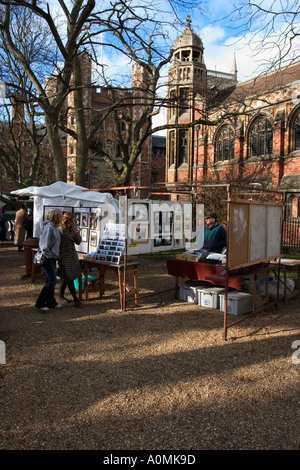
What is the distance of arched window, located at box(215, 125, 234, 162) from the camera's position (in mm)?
27750

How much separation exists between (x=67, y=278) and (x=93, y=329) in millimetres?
1412

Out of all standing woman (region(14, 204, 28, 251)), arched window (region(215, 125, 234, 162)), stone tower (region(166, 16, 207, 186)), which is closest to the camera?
standing woman (region(14, 204, 28, 251))

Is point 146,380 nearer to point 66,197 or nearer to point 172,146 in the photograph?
point 66,197

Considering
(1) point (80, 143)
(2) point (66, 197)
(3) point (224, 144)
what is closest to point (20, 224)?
(1) point (80, 143)

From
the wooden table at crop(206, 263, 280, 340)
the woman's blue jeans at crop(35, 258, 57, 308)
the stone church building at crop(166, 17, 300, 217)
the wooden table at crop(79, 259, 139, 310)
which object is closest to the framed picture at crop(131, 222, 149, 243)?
the wooden table at crop(79, 259, 139, 310)

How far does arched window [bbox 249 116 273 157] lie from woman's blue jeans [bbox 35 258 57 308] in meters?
21.7

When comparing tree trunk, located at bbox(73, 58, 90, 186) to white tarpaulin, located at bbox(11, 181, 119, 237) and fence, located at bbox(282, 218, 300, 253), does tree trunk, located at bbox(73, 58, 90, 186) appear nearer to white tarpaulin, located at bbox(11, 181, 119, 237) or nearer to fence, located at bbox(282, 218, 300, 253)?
white tarpaulin, located at bbox(11, 181, 119, 237)

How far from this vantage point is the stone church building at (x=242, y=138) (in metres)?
22.6

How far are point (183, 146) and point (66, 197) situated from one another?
946 inches

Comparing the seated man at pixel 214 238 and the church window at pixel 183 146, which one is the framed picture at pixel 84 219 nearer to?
the seated man at pixel 214 238

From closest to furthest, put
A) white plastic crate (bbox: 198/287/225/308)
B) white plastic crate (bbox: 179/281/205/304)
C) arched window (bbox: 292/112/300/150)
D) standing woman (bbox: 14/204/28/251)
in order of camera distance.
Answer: white plastic crate (bbox: 198/287/225/308), white plastic crate (bbox: 179/281/205/304), standing woman (bbox: 14/204/28/251), arched window (bbox: 292/112/300/150)

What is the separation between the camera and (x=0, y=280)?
31.4 ft

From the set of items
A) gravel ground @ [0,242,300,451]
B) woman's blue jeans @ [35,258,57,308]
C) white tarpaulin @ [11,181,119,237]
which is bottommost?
gravel ground @ [0,242,300,451]

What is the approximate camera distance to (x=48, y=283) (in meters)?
6.56
